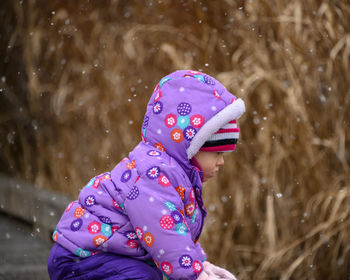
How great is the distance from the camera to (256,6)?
3977mm

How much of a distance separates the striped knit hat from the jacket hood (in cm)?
5

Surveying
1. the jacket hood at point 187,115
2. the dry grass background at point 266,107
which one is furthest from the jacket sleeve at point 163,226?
the dry grass background at point 266,107

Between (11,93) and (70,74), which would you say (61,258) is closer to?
(70,74)

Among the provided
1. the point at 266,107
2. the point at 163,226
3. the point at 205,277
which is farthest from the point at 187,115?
the point at 266,107

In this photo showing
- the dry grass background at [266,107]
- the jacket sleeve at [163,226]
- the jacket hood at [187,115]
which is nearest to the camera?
the jacket sleeve at [163,226]

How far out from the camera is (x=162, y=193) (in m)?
2.21

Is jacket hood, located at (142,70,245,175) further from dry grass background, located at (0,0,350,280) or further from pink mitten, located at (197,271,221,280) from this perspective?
dry grass background, located at (0,0,350,280)

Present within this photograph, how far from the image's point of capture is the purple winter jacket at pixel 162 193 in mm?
2203

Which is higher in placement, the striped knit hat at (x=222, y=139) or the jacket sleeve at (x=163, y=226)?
the striped knit hat at (x=222, y=139)

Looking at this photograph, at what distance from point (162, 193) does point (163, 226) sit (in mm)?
115

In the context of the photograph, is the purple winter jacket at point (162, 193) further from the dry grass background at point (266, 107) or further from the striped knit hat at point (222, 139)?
the dry grass background at point (266, 107)

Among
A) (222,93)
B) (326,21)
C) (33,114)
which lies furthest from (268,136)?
(33,114)

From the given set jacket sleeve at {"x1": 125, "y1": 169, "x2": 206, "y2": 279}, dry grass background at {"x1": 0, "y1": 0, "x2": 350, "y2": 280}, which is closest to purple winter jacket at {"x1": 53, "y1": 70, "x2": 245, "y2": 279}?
jacket sleeve at {"x1": 125, "y1": 169, "x2": 206, "y2": 279}

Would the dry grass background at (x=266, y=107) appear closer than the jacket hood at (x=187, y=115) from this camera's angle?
No
